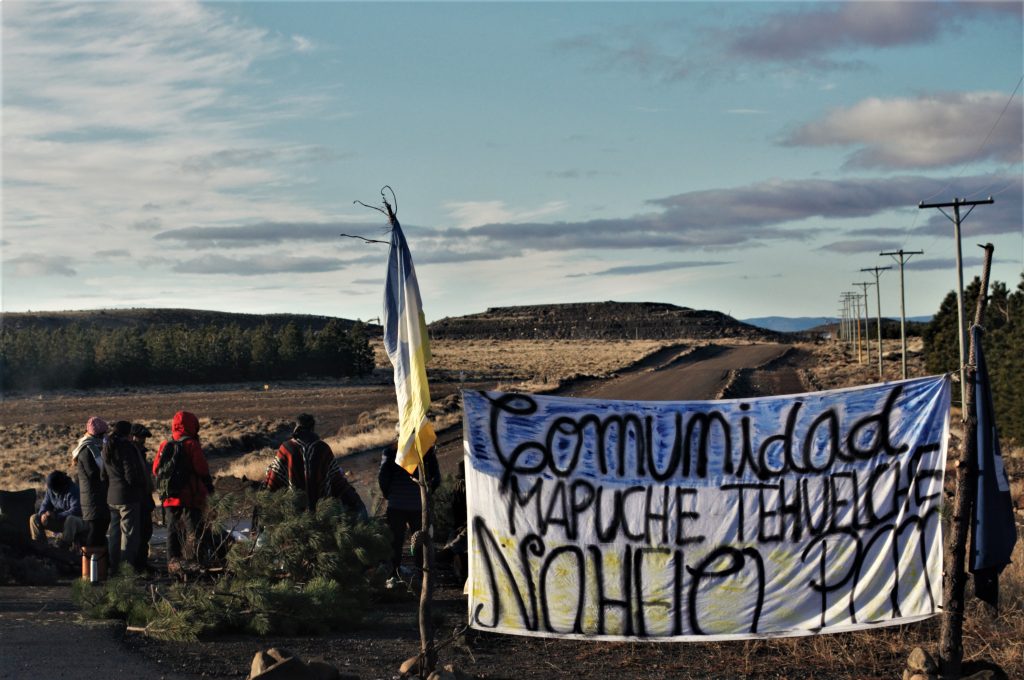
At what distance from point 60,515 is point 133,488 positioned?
223 centimetres

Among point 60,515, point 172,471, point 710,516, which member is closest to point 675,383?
point 60,515

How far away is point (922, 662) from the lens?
7039mm

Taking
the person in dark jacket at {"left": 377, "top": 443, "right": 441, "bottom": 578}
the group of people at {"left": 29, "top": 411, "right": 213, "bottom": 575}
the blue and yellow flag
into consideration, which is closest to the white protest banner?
the blue and yellow flag

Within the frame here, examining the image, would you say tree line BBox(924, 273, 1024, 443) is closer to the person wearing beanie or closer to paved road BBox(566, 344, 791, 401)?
paved road BBox(566, 344, 791, 401)

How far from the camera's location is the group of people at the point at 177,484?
1008cm

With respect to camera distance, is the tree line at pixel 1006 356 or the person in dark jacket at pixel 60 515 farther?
the tree line at pixel 1006 356

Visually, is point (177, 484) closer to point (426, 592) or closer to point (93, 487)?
point (93, 487)

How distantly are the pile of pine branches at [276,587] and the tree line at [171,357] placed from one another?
7383 centimetres

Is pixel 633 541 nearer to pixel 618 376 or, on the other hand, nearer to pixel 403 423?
pixel 403 423

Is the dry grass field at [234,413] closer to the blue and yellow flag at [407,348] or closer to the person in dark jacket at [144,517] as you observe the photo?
the person in dark jacket at [144,517]

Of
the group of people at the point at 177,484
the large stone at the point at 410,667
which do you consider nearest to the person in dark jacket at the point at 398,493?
the group of people at the point at 177,484

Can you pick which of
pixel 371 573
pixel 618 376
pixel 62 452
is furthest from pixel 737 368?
pixel 371 573

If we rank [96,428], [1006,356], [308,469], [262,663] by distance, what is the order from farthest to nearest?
[1006,356] → [96,428] → [308,469] → [262,663]

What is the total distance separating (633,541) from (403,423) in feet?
5.44
